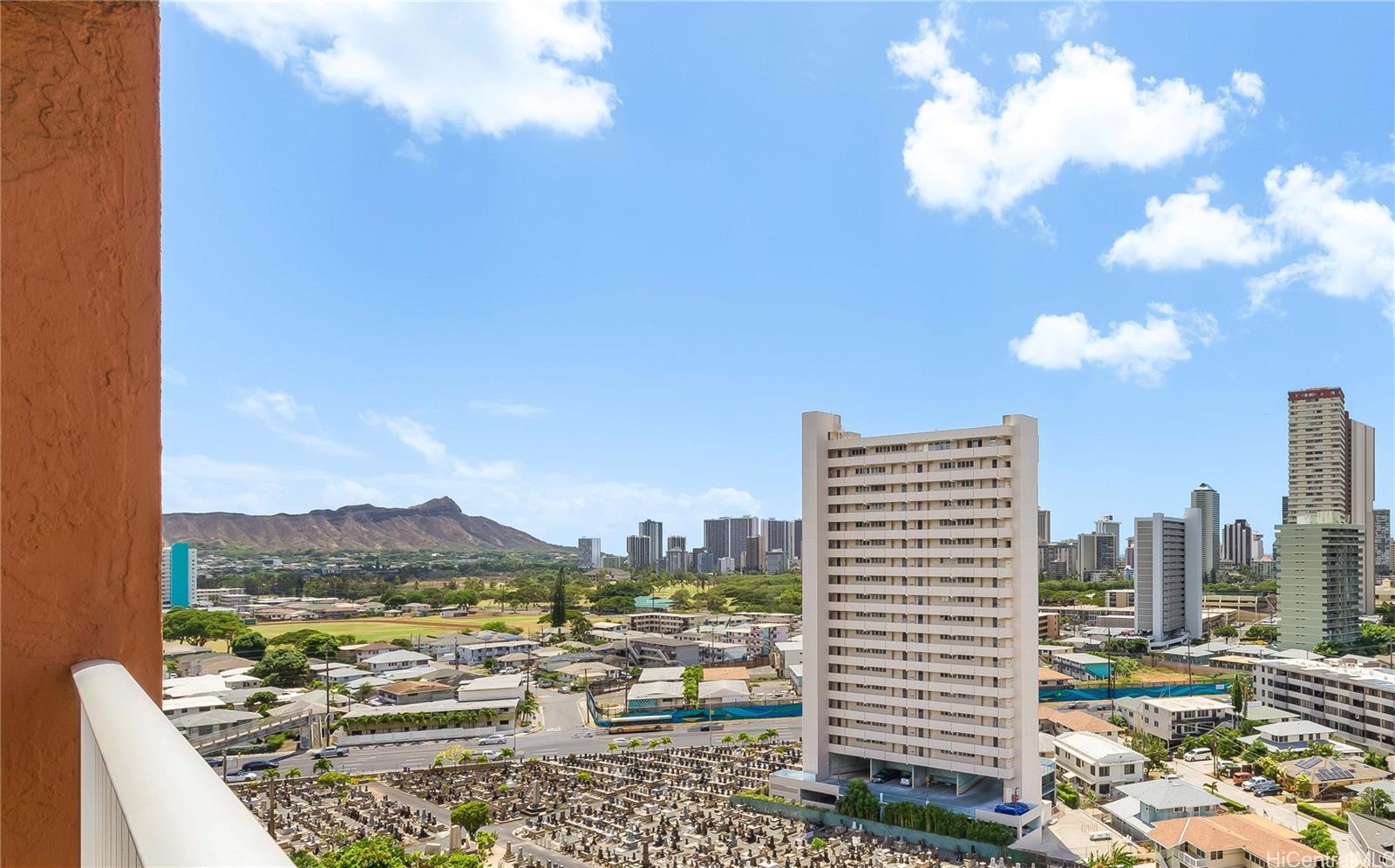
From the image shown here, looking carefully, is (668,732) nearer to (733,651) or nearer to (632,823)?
(632,823)

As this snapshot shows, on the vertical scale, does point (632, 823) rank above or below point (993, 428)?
below

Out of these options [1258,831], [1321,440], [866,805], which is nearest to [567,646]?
[866,805]

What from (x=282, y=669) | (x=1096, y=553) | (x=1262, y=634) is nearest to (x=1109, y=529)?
(x=1096, y=553)

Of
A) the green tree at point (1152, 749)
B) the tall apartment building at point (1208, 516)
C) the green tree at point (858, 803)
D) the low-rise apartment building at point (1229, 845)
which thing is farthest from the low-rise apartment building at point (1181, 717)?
the tall apartment building at point (1208, 516)

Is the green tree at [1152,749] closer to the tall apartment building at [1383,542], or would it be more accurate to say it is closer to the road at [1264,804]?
the road at [1264,804]

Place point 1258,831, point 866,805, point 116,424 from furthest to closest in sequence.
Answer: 1. point 866,805
2. point 1258,831
3. point 116,424

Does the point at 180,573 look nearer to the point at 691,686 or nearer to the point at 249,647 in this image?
the point at 249,647

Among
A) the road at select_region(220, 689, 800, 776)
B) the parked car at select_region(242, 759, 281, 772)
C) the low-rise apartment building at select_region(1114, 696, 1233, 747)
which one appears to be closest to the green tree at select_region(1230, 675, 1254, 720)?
the low-rise apartment building at select_region(1114, 696, 1233, 747)

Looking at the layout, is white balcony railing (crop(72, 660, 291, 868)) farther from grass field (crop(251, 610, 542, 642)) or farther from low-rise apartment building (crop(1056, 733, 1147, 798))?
grass field (crop(251, 610, 542, 642))
